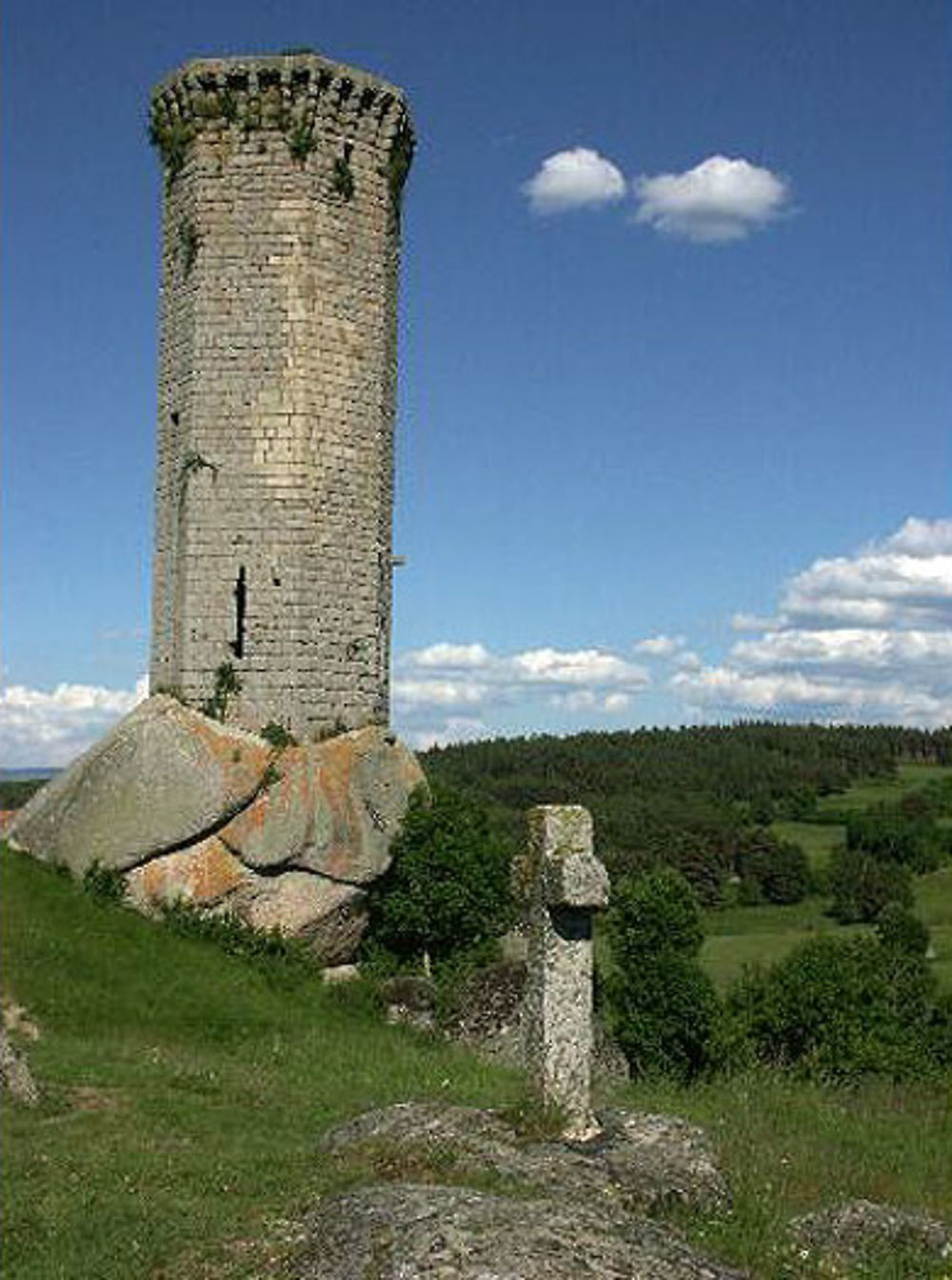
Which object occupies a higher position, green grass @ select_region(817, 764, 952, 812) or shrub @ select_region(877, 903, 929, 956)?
green grass @ select_region(817, 764, 952, 812)

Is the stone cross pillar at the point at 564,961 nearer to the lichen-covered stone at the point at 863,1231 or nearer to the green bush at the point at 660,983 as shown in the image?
the lichen-covered stone at the point at 863,1231

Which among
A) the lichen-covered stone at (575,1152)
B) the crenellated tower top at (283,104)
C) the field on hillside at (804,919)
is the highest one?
the crenellated tower top at (283,104)

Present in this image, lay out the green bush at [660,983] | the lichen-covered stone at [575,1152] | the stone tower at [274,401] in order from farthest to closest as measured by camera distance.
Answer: the green bush at [660,983] < the stone tower at [274,401] < the lichen-covered stone at [575,1152]

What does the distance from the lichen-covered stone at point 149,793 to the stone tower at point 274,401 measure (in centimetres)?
93

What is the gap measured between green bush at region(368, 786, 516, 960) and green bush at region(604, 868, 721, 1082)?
6.85m

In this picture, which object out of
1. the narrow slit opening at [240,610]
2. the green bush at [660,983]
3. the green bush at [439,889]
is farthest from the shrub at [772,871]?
the narrow slit opening at [240,610]

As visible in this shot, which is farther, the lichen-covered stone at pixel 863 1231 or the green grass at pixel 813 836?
the green grass at pixel 813 836

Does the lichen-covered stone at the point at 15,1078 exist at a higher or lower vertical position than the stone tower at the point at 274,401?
lower

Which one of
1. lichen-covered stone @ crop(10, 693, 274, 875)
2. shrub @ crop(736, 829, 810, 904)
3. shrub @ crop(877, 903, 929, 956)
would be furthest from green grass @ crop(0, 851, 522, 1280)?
shrub @ crop(736, 829, 810, 904)

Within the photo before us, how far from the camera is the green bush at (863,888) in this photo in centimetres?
7519

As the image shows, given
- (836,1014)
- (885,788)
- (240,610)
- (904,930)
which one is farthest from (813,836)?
(240,610)

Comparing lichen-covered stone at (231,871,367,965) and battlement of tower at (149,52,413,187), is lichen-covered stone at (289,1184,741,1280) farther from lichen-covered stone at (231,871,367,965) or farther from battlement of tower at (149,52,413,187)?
battlement of tower at (149,52,413,187)

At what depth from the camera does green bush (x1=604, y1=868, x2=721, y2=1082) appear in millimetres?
32312

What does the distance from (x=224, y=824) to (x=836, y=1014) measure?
658 inches
